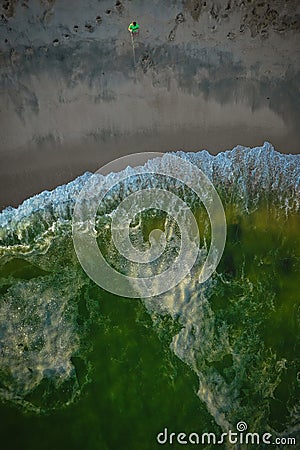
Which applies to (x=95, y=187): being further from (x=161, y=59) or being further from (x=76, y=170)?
(x=161, y=59)

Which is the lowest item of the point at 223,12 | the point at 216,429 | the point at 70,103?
the point at 216,429

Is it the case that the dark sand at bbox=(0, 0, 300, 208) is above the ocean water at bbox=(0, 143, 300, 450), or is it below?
above

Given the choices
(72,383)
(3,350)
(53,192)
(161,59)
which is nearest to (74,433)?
(72,383)

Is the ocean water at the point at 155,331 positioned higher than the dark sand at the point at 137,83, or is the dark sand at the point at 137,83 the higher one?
the dark sand at the point at 137,83

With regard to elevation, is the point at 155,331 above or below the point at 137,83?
below
